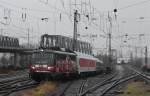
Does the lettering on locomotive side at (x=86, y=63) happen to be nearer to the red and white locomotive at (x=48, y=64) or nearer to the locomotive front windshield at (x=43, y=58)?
the red and white locomotive at (x=48, y=64)

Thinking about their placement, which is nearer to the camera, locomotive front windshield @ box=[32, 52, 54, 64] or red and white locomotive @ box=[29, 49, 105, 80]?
red and white locomotive @ box=[29, 49, 105, 80]

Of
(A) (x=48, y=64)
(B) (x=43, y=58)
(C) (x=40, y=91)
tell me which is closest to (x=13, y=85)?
(A) (x=48, y=64)

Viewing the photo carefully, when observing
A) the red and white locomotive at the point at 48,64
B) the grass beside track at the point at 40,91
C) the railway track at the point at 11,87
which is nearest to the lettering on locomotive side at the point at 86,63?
the red and white locomotive at the point at 48,64

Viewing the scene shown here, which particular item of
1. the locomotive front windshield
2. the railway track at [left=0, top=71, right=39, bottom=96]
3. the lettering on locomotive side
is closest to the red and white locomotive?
the locomotive front windshield

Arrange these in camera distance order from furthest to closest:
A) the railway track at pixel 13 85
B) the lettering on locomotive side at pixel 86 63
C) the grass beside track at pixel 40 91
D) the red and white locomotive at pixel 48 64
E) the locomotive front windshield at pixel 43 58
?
the lettering on locomotive side at pixel 86 63
the locomotive front windshield at pixel 43 58
the red and white locomotive at pixel 48 64
the railway track at pixel 13 85
the grass beside track at pixel 40 91

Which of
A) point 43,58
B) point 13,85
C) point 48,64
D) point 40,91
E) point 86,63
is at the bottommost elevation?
point 13,85

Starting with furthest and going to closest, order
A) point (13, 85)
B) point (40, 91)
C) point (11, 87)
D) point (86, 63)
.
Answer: point (86, 63) → point (13, 85) → point (11, 87) → point (40, 91)

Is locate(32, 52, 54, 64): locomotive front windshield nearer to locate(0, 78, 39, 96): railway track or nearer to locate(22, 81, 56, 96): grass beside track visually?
locate(0, 78, 39, 96): railway track

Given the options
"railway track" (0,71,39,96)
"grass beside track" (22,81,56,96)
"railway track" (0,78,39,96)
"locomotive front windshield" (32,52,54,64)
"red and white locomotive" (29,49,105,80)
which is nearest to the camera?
"grass beside track" (22,81,56,96)

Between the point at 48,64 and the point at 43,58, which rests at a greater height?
the point at 43,58

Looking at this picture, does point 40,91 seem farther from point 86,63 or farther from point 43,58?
point 86,63

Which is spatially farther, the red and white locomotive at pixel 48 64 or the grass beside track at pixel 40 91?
the red and white locomotive at pixel 48 64

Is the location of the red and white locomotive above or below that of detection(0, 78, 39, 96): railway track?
above

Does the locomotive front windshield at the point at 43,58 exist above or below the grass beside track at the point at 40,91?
above
